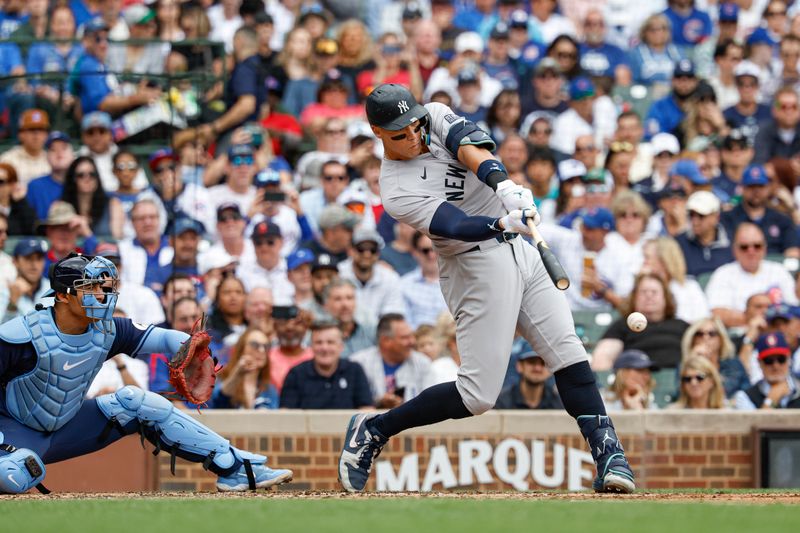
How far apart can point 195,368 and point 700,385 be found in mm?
3890

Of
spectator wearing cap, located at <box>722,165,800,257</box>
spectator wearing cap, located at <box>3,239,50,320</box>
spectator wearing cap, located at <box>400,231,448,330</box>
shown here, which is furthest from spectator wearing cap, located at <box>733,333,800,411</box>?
spectator wearing cap, located at <box>3,239,50,320</box>

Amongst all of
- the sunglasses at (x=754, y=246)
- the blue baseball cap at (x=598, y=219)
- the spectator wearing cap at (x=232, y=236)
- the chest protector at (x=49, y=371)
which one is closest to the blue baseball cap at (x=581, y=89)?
the blue baseball cap at (x=598, y=219)

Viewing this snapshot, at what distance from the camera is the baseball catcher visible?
22.1ft

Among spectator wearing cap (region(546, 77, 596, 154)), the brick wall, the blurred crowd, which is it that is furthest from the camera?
spectator wearing cap (region(546, 77, 596, 154))

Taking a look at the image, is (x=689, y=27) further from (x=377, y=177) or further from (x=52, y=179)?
(x=52, y=179)

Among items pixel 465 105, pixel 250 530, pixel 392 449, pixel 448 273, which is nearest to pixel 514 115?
pixel 465 105

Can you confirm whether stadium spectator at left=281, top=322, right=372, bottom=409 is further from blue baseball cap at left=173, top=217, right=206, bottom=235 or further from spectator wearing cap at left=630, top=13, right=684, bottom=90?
spectator wearing cap at left=630, top=13, right=684, bottom=90

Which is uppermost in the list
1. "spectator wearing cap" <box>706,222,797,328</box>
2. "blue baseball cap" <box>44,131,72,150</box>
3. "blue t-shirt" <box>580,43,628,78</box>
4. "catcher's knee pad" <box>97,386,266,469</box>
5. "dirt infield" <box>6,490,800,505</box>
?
"blue t-shirt" <box>580,43,628,78</box>

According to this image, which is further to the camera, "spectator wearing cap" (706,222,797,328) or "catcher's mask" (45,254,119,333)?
"spectator wearing cap" (706,222,797,328)

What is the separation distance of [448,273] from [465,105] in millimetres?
Answer: 6055

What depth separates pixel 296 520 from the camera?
532 cm

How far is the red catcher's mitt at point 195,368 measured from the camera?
6.83 meters

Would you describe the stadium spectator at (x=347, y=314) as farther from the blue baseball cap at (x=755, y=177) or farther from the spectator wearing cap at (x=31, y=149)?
the blue baseball cap at (x=755, y=177)

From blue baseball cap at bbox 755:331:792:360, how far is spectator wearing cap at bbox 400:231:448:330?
7.21ft
